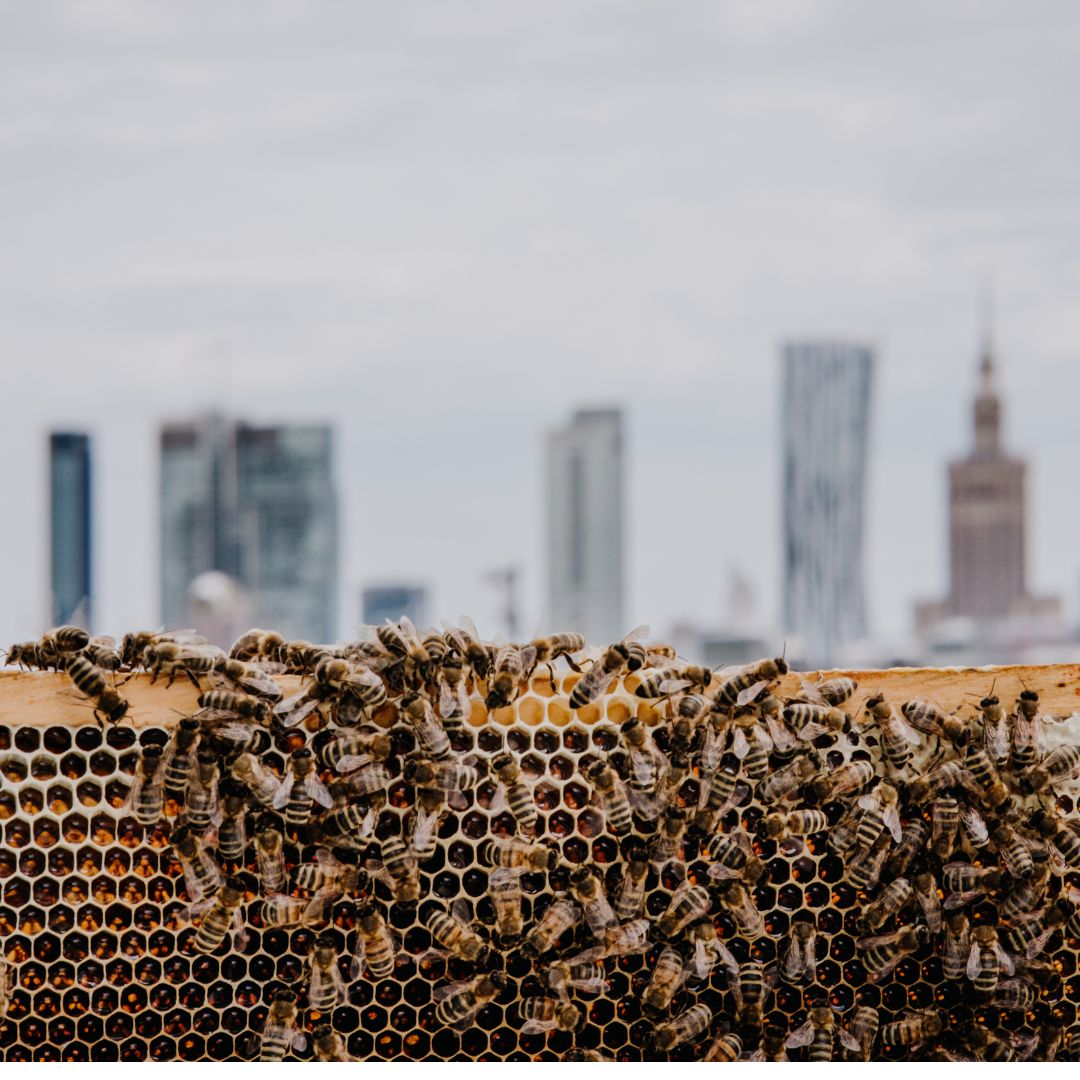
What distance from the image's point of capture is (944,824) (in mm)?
2451

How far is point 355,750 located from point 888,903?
1.16 m

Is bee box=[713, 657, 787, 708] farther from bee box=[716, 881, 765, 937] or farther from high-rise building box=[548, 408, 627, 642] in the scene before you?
high-rise building box=[548, 408, 627, 642]

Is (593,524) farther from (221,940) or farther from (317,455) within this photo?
(221,940)

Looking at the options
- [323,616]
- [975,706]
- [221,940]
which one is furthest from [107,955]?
[323,616]

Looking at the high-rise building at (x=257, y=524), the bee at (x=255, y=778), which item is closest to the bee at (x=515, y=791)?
the bee at (x=255, y=778)

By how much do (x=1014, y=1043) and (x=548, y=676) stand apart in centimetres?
129

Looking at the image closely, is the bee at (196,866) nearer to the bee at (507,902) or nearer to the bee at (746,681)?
the bee at (507,902)

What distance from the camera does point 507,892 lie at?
2.38 meters

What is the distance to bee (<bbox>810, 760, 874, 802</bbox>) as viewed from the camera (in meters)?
2.45

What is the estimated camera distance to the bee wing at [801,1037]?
8.02 feet

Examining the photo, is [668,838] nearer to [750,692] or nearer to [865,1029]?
[750,692]

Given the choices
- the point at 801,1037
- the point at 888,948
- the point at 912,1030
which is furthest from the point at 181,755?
the point at 912,1030

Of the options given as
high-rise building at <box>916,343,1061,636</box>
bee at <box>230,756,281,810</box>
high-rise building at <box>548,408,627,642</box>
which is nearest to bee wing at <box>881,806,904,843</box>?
bee at <box>230,756,281,810</box>

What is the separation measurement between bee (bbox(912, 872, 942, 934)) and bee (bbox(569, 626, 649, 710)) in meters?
0.78
